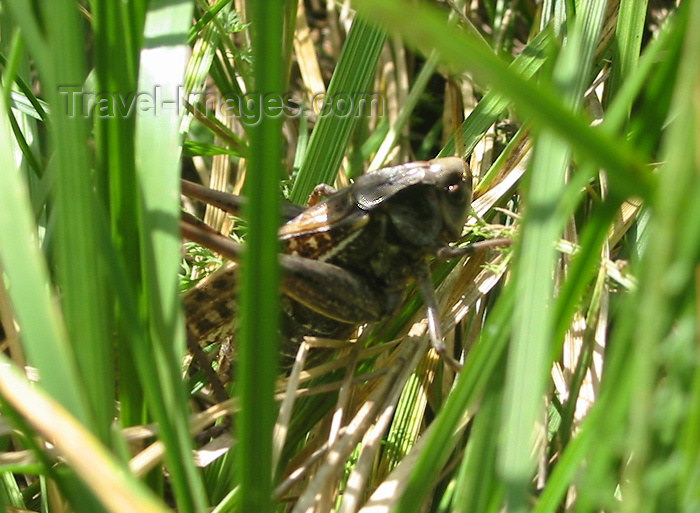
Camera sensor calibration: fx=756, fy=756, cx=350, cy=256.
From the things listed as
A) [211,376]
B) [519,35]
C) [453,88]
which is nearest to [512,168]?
[453,88]

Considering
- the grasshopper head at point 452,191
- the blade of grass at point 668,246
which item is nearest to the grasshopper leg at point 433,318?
the grasshopper head at point 452,191

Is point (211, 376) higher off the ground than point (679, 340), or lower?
lower

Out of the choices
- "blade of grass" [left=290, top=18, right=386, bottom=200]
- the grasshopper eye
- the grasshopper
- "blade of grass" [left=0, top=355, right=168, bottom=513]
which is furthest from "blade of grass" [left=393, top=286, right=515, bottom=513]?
"blade of grass" [left=290, top=18, right=386, bottom=200]

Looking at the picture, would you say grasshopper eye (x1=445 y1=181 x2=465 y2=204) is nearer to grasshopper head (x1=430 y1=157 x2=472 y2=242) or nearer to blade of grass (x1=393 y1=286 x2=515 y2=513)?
grasshopper head (x1=430 y1=157 x2=472 y2=242)

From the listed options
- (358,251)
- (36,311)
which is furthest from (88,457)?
(358,251)

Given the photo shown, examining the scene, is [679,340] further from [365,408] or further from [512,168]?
[512,168]

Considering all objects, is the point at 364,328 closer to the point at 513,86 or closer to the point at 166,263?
the point at 166,263

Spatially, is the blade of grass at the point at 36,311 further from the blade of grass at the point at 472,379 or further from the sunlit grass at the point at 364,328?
the blade of grass at the point at 472,379

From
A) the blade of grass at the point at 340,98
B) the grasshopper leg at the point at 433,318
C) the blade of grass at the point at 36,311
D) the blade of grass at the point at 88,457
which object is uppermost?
the blade of grass at the point at 340,98

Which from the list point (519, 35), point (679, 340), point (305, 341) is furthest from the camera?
point (519, 35)
